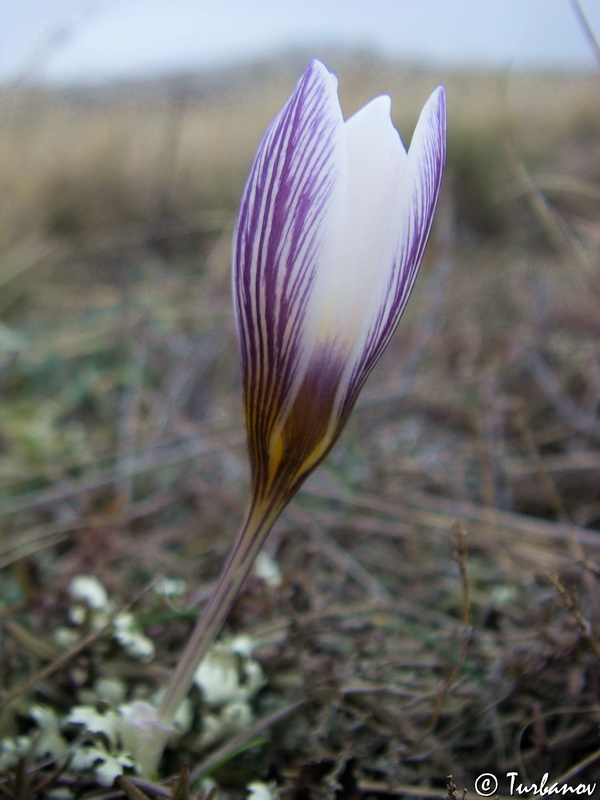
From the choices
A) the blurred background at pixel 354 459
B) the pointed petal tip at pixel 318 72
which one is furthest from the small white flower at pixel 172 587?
the pointed petal tip at pixel 318 72

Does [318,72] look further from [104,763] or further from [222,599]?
[104,763]

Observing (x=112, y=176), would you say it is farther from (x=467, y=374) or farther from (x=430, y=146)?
(x=430, y=146)

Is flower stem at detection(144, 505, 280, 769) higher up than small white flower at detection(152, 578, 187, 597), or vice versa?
flower stem at detection(144, 505, 280, 769)

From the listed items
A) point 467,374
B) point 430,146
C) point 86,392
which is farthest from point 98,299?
point 430,146

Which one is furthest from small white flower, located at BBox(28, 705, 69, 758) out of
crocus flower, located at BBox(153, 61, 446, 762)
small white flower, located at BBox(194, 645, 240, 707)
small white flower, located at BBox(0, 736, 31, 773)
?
crocus flower, located at BBox(153, 61, 446, 762)

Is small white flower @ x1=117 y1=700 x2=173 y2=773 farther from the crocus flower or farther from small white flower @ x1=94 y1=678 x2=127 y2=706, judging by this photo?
the crocus flower

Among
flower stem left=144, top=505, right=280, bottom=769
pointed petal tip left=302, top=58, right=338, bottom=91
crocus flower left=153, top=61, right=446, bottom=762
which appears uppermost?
pointed petal tip left=302, top=58, right=338, bottom=91

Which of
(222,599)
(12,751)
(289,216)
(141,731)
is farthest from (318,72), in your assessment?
(12,751)

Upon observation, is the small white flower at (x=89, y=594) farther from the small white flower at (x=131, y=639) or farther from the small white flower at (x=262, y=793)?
the small white flower at (x=262, y=793)
